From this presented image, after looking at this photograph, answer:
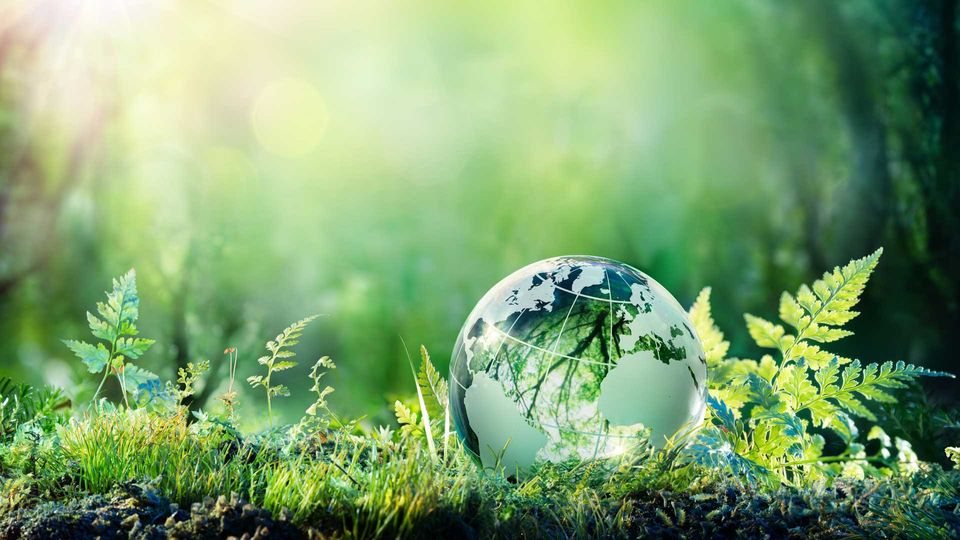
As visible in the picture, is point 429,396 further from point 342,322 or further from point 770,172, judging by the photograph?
point 770,172

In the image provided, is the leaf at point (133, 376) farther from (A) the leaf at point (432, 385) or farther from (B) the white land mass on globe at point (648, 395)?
(B) the white land mass on globe at point (648, 395)

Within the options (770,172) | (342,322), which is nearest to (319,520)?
(342,322)

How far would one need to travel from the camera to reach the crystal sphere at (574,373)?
11.4 ft

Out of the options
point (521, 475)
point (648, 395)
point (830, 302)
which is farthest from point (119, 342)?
point (830, 302)

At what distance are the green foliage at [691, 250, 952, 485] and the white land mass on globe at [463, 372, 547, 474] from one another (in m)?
0.63

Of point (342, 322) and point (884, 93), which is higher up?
point (884, 93)

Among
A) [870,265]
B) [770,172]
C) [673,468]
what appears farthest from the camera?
[770,172]

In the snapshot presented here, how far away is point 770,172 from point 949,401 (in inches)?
93.2

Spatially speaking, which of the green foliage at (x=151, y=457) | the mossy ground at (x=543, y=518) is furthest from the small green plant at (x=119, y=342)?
the mossy ground at (x=543, y=518)

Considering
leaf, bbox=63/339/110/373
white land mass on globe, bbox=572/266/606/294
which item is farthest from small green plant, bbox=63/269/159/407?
white land mass on globe, bbox=572/266/606/294

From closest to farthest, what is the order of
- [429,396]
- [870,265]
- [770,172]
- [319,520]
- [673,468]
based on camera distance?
[319,520] < [673,468] < [870,265] < [429,396] < [770,172]

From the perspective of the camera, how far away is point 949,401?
577 cm

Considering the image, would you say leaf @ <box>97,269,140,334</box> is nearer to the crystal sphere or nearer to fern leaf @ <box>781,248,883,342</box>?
the crystal sphere

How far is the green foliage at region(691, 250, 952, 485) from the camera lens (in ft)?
11.7
